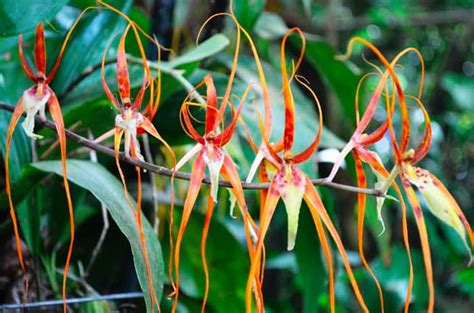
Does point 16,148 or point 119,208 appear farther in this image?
point 16,148

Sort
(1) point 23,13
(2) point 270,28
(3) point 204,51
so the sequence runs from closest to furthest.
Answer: (1) point 23,13
(3) point 204,51
(2) point 270,28

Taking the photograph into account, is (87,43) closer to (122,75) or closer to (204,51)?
(204,51)

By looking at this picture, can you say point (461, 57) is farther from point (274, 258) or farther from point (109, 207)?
point (109, 207)

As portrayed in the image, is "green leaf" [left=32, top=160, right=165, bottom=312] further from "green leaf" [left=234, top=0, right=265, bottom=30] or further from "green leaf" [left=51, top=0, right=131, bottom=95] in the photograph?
"green leaf" [left=234, top=0, right=265, bottom=30]

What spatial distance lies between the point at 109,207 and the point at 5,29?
0.53 feet

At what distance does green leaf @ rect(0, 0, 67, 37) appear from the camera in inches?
18.4

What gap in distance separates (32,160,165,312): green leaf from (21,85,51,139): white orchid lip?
8 cm

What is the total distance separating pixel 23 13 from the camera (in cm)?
47

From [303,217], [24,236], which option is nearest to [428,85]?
[303,217]

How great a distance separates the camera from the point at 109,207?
407 millimetres

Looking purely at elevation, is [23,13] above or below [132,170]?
above

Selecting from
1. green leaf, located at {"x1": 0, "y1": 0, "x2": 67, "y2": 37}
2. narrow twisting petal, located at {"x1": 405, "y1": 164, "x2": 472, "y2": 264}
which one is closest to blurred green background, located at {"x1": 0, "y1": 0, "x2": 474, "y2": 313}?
green leaf, located at {"x1": 0, "y1": 0, "x2": 67, "y2": 37}

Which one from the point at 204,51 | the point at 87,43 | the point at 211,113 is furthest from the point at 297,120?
the point at 211,113

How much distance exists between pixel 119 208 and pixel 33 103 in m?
0.10
